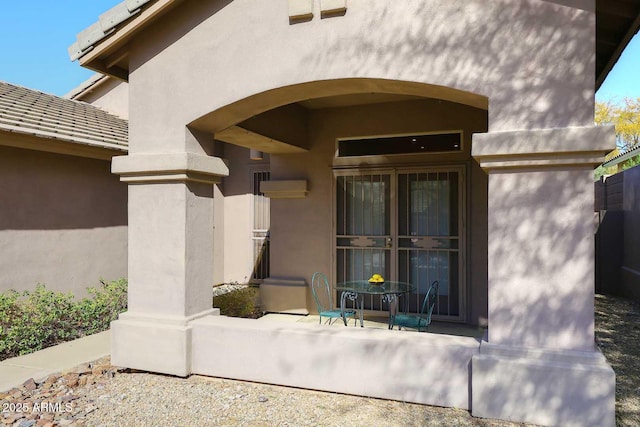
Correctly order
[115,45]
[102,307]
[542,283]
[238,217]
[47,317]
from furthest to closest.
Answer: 1. [238,217]
2. [102,307]
3. [47,317]
4. [115,45]
5. [542,283]

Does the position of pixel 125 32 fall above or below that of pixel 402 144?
above

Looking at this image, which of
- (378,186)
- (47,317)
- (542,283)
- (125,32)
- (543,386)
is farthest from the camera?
(378,186)

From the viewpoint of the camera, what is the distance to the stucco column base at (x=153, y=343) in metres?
4.61

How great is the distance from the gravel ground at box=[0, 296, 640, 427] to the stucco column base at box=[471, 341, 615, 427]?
168 millimetres

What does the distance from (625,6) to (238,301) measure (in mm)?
6046

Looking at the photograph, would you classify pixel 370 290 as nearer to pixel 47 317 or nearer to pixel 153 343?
pixel 153 343

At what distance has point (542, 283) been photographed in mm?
3609

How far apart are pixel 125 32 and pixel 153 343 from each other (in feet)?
10.8

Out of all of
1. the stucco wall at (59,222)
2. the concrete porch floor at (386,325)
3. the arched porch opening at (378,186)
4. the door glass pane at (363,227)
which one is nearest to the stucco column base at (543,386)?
the concrete porch floor at (386,325)

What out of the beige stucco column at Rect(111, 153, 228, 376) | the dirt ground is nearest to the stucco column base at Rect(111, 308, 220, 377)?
the beige stucco column at Rect(111, 153, 228, 376)

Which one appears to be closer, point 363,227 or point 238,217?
point 363,227

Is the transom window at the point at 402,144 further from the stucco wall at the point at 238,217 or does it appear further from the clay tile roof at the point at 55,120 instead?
the clay tile roof at the point at 55,120

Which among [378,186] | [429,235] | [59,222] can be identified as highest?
[378,186]

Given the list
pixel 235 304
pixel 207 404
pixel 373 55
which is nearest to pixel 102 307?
pixel 235 304
